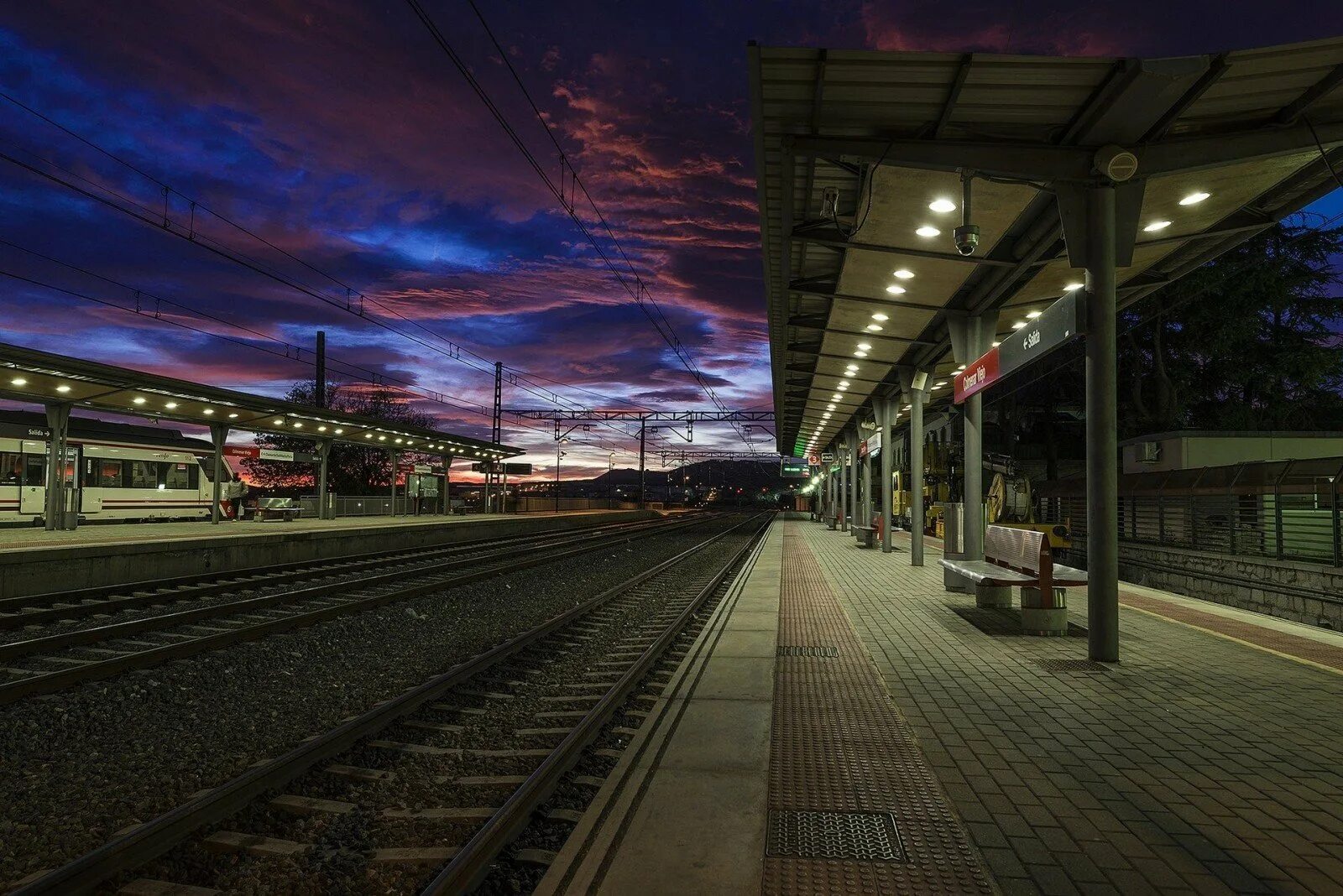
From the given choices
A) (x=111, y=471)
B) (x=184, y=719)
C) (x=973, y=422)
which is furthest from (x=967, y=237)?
(x=111, y=471)

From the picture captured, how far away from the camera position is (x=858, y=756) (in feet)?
14.8

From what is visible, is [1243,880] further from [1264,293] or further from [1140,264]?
[1264,293]

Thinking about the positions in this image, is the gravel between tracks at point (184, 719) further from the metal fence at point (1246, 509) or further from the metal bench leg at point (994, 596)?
the metal fence at point (1246, 509)

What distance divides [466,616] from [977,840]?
7.96 meters

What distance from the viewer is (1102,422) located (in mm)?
7273

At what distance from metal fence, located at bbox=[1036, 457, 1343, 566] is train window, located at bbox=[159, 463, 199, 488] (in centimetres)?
2959

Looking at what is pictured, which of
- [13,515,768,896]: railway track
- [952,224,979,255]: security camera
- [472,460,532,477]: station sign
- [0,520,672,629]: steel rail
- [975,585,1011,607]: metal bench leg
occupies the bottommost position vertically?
[0,520,672,629]: steel rail

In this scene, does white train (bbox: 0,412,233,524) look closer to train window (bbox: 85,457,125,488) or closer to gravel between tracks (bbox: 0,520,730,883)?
train window (bbox: 85,457,125,488)

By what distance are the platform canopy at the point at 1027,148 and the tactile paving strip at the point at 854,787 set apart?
4.60 m

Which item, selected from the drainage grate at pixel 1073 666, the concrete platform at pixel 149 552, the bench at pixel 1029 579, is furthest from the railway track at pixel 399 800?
the concrete platform at pixel 149 552

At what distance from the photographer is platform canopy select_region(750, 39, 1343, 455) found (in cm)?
624

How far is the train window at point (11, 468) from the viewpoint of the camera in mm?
22156

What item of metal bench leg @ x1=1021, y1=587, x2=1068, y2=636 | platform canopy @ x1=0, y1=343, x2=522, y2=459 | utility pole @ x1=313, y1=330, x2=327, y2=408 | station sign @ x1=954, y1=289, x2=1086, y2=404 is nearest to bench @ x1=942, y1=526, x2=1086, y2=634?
metal bench leg @ x1=1021, y1=587, x2=1068, y2=636

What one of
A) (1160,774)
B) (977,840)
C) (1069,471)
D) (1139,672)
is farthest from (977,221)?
(1069,471)
